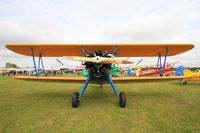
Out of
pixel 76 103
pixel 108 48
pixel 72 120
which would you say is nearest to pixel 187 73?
pixel 108 48

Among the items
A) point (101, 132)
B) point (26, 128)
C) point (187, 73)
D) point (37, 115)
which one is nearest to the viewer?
point (101, 132)

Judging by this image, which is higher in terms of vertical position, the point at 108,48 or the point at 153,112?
the point at 108,48

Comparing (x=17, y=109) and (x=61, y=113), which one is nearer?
(x=61, y=113)

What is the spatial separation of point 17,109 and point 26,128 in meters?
1.84

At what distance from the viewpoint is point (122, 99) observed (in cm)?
485

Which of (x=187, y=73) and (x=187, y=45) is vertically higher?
(x=187, y=45)

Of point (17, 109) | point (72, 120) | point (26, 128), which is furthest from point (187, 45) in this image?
point (17, 109)

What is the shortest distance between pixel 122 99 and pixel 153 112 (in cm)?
99

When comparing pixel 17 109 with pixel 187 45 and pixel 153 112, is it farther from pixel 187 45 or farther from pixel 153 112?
pixel 187 45

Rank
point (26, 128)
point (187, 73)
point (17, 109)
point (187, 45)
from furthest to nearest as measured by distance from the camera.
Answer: point (187, 73) < point (187, 45) < point (17, 109) < point (26, 128)

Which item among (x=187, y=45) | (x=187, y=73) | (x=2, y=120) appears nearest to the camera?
(x=2, y=120)

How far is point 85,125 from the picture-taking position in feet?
11.0

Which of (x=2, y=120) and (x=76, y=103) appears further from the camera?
(x=76, y=103)

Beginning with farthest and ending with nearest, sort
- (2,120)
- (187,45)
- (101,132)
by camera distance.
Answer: (187,45) → (2,120) → (101,132)
